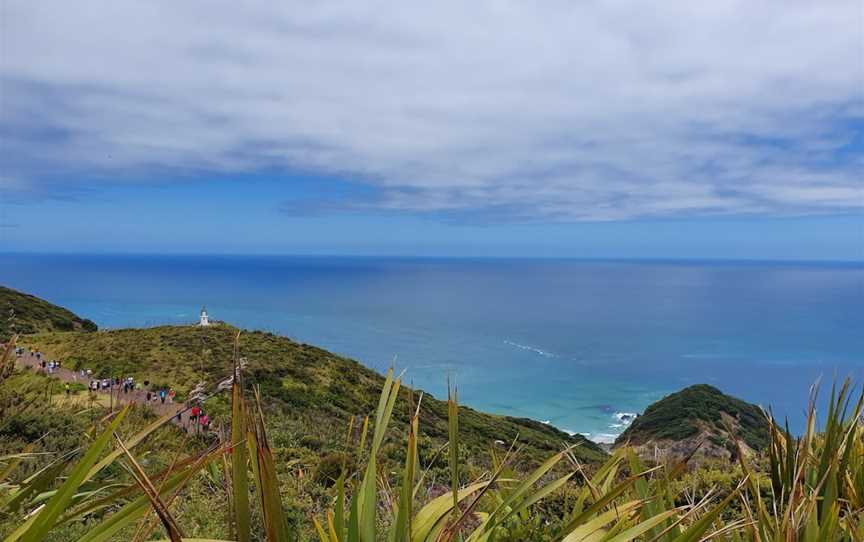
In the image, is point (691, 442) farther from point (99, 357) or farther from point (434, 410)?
point (99, 357)

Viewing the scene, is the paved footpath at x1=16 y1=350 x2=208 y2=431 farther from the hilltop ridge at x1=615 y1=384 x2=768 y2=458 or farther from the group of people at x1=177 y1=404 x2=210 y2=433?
the hilltop ridge at x1=615 y1=384 x2=768 y2=458

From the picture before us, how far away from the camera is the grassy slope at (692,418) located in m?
34.2

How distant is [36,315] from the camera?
105ft

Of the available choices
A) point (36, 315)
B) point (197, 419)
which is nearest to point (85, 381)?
point (197, 419)

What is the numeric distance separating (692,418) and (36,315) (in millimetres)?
45173

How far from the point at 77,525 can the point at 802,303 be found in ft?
681

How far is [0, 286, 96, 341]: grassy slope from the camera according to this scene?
28880 millimetres

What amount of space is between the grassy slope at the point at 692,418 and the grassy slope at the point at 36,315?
37.2m

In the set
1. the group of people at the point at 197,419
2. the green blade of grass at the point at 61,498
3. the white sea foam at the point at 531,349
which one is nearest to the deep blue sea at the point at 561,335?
the white sea foam at the point at 531,349

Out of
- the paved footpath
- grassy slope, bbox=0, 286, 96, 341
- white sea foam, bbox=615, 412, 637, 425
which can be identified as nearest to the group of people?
the paved footpath

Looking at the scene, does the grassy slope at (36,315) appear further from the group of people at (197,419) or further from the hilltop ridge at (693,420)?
the hilltop ridge at (693,420)

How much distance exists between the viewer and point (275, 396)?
16219mm

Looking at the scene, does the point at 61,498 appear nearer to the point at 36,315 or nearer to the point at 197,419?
the point at 197,419

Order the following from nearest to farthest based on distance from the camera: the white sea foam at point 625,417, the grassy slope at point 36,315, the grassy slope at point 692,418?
the grassy slope at point 36,315, the grassy slope at point 692,418, the white sea foam at point 625,417
